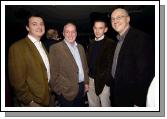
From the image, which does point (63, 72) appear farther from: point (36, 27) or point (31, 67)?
point (36, 27)

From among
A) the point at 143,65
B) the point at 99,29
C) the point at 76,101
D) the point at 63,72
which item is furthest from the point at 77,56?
the point at 143,65

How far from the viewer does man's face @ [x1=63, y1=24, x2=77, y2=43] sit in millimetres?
3201

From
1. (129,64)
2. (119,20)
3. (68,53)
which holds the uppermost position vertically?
(119,20)

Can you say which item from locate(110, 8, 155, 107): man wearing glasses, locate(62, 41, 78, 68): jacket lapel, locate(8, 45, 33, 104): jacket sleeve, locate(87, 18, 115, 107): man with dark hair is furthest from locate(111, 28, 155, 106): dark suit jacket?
locate(8, 45, 33, 104): jacket sleeve

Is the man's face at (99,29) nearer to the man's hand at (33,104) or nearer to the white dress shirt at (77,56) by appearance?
the white dress shirt at (77,56)

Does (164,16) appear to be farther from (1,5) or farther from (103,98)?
(1,5)

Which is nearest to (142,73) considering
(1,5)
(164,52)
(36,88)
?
(164,52)

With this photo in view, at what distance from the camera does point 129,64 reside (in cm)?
317

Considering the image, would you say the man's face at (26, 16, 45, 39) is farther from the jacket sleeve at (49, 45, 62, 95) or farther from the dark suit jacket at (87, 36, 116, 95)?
the dark suit jacket at (87, 36, 116, 95)

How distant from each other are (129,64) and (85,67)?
18.3 inches

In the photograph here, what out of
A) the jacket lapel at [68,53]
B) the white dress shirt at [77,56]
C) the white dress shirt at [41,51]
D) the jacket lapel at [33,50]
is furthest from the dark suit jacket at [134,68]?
the jacket lapel at [33,50]

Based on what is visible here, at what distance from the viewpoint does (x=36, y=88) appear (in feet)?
10.3

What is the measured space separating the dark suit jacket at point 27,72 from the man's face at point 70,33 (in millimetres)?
353

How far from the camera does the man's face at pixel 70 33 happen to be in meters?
3.20
